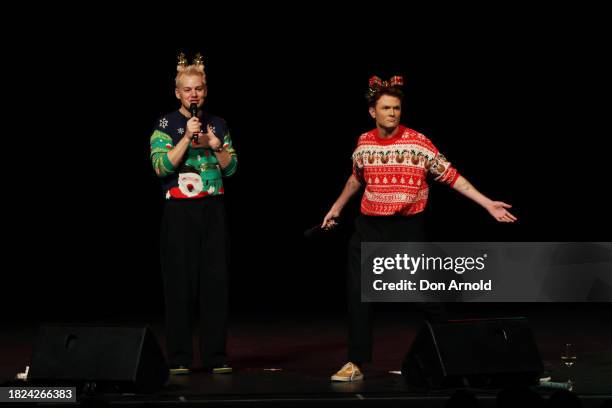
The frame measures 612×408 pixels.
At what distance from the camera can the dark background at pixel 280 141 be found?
870cm

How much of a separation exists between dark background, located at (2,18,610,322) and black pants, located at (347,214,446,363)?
280 cm

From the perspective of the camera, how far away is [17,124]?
8.99m

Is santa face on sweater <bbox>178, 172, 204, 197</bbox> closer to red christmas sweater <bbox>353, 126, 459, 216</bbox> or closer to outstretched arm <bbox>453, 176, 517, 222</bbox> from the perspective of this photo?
red christmas sweater <bbox>353, 126, 459, 216</bbox>

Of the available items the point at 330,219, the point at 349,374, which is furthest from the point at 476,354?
the point at 330,219

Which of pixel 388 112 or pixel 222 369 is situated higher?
pixel 388 112

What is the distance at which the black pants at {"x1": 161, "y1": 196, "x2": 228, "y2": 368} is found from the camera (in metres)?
5.73

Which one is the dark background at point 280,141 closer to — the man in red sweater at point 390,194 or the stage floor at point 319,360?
the stage floor at point 319,360

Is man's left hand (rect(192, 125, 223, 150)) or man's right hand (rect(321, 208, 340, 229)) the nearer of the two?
man's left hand (rect(192, 125, 223, 150))

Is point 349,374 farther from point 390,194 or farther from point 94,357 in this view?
point 94,357

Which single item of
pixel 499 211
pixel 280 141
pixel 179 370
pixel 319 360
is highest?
pixel 280 141

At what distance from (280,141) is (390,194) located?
392 cm

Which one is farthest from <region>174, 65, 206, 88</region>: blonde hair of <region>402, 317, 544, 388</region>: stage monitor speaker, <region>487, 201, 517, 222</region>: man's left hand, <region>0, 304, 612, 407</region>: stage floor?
<region>402, 317, 544, 388</region>: stage monitor speaker

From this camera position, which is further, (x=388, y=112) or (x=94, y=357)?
(x=388, y=112)

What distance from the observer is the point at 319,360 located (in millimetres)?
6164
